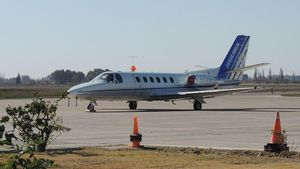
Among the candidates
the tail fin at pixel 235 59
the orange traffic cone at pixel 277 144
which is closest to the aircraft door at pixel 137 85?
the tail fin at pixel 235 59

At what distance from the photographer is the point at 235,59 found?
4772 centimetres

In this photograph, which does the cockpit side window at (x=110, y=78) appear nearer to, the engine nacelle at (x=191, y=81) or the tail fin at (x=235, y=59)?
the engine nacelle at (x=191, y=81)

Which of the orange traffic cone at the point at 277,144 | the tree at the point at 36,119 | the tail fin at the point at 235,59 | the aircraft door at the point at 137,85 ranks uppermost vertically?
the tail fin at the point at 235,59

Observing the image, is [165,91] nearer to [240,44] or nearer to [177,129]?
[240,44]

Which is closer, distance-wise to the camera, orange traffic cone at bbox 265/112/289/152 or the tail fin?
orange traffic cone at bbox 265/112/289/152

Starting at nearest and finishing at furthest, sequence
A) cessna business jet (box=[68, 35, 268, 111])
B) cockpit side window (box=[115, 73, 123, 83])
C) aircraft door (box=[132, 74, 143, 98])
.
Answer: cessna business jet (box=[68, 35, 268, 111]) → cockpit side window (box=[115, 73, 123, 83]) → aircraft door (box=[132, 74, 143, 98])

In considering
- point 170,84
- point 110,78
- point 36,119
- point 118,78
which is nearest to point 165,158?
point 36,119

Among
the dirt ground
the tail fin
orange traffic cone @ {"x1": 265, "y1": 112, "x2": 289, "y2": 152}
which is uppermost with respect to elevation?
the tail fin

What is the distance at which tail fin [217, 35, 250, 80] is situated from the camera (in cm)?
4700

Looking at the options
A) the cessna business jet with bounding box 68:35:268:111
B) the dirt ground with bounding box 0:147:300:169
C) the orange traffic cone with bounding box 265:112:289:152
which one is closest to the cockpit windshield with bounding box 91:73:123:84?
the cessna business jet with bounding box 68:35:268:111

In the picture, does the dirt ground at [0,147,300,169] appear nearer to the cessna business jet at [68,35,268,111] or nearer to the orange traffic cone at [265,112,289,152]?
the orange traffic cone at [265,112,289,152]

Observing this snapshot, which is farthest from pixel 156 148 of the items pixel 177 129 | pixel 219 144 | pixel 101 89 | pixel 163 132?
pixel 101 89

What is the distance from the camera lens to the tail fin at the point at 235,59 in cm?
4700

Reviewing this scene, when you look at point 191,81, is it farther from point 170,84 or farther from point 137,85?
point 137,85
